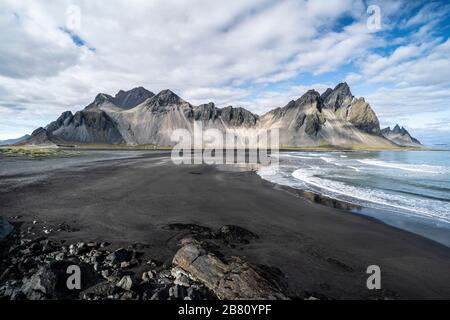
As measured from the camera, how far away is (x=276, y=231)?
569 inches

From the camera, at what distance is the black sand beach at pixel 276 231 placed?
9.35m

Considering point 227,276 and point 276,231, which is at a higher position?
point 227,276

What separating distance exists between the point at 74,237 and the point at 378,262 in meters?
14.0

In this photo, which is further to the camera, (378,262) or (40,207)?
(40,207)

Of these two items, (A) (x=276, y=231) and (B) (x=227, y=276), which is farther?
(A) (x=276, y=231)

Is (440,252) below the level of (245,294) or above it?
below

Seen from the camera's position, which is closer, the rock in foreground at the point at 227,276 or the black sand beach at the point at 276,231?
the rock in foreground at the point at 227,276

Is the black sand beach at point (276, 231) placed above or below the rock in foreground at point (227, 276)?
below

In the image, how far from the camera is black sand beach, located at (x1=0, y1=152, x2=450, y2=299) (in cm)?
935

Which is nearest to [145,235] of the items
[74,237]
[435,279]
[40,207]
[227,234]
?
[74,237]

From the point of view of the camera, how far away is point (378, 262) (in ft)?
36.0

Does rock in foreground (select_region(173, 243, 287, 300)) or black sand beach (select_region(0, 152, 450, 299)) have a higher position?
rock in foreground (select_region(173, 243, 287, 300))

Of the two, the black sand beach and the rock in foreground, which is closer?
the rock in foreground
